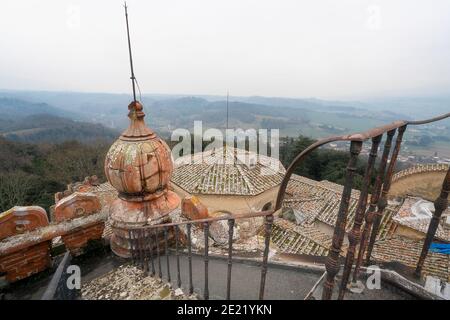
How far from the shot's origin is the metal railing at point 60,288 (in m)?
2.41

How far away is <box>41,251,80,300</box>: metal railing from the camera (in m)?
2.41

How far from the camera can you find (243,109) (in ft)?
366

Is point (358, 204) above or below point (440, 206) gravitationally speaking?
above

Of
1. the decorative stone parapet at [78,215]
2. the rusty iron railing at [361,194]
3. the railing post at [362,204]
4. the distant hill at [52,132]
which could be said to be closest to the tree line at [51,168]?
the distant hill at [52,132]

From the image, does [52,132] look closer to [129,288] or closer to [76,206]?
[76,206]

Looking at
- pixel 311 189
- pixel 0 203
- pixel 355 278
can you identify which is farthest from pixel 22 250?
pixel 0 203

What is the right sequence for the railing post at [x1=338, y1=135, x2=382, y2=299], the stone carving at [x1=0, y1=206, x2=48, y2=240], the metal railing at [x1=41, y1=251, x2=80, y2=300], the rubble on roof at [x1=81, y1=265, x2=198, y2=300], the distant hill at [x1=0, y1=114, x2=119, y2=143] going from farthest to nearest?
1. the distant hill at [x1=0, y1=114, x2=119, y2=143]
2. the stone carving at [x1=0, y1=206, x2=48, y2=240]
3. the rubble on roof at [x1=81, y1=265, x2=198, y2=300]
4. the metal railing at [x1=41, y1=251, x2=80, y2=300]
5. the railing post at [x1=338, y1=135, x2=382, y2=299]

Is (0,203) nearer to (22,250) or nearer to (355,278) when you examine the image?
(22,250)

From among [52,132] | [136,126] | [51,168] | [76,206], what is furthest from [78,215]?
[52,132]

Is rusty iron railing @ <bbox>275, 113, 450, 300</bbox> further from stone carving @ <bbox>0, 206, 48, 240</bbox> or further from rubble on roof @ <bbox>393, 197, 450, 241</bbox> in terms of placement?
rubble on roof @ <bbox>393, 197, 450, 241</bbox>

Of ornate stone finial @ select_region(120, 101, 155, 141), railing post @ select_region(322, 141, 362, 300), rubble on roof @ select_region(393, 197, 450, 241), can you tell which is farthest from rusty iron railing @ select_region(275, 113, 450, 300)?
rubble on roof @ select_region(393, 197, 450, 241)

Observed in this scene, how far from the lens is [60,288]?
273 centimetres

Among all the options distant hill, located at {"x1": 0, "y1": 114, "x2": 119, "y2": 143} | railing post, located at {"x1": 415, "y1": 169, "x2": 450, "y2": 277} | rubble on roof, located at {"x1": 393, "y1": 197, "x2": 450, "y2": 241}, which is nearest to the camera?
railing post, located at {"x1": 415, "y1": 169, "x2": 450, "y2": 277}

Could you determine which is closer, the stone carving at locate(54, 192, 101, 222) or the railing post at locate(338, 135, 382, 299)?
the railing post at locate(338, 135, 382, 299)
